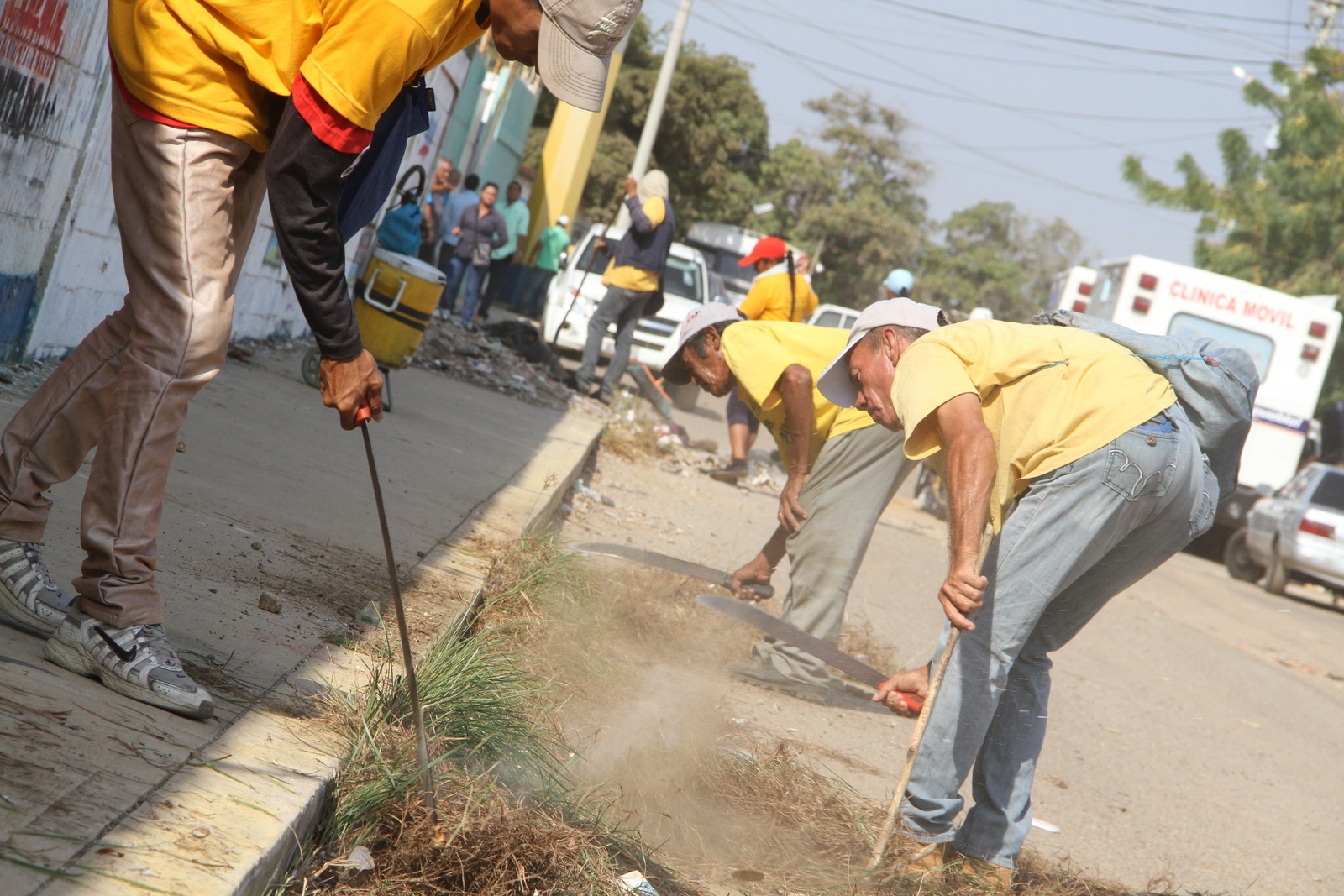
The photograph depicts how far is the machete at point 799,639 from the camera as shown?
441 centimetres

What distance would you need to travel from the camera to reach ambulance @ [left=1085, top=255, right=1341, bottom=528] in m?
15.9

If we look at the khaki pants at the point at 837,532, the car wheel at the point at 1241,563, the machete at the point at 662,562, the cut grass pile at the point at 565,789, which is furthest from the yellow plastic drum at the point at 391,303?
the car wheel at the point at 1241,563

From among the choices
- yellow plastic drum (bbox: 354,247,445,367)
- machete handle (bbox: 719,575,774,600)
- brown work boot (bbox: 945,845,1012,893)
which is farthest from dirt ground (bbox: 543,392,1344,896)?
yellow plastic drum (bbox: 354,247,445,367)

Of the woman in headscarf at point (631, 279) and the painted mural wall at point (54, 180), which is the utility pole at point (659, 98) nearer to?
the woman in headscarf at point (631, 279)

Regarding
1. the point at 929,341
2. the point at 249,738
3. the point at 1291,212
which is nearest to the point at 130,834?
the point at 249,738

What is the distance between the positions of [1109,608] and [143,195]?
882 centimetres

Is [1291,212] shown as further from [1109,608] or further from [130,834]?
[130,834]

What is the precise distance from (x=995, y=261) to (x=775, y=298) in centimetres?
5891

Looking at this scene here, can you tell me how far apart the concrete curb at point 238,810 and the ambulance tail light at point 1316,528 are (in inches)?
521

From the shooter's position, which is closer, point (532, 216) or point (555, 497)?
point (555, 497)

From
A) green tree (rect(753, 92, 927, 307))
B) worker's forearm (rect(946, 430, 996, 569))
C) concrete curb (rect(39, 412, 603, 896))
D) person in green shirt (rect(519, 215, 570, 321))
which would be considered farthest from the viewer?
green tree (rect(753, 92, 927, 307))

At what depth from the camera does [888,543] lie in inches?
413

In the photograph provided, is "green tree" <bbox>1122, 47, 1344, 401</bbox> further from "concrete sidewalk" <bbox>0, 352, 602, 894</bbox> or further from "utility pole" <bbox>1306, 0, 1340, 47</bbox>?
"concrete sidewalk" <bbox>0, 352, 602, 894</bbox>

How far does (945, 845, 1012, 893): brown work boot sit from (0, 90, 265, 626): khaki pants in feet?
6.99
